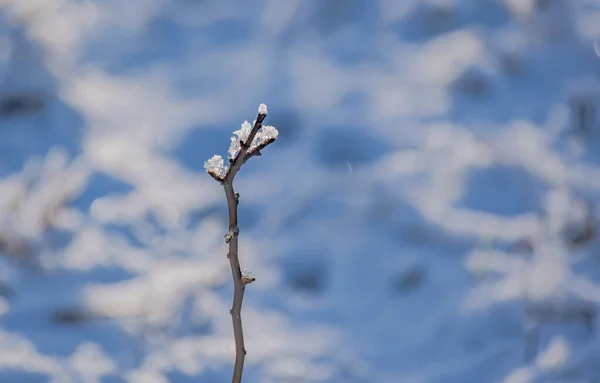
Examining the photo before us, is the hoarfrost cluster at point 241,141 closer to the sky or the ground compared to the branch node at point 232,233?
closer to the sky

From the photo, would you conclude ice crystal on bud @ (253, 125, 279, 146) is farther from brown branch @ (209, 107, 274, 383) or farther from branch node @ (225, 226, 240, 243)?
branch node @ (225, 226, 240, 243)

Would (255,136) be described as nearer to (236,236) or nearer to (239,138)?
(239,138)

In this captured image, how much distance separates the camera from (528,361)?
185 centimetres

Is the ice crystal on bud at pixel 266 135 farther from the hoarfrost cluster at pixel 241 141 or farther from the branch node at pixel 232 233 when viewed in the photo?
the branch node at pixel 232 233

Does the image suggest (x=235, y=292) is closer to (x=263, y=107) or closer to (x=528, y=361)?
(x=263, y=107)

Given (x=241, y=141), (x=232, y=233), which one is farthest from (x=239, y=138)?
(x=232, y=233)

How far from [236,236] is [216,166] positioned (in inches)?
3.5

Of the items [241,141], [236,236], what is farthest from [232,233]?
[241,141]

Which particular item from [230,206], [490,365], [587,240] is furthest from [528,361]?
[230,206]

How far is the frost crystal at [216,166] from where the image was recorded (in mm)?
652

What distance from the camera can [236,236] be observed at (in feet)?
2.30

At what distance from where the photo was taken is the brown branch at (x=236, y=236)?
2.08 ft

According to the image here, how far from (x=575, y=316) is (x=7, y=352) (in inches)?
63.2

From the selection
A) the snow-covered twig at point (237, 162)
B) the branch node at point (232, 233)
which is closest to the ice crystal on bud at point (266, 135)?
the snow-covered twig at point (237, 162)
